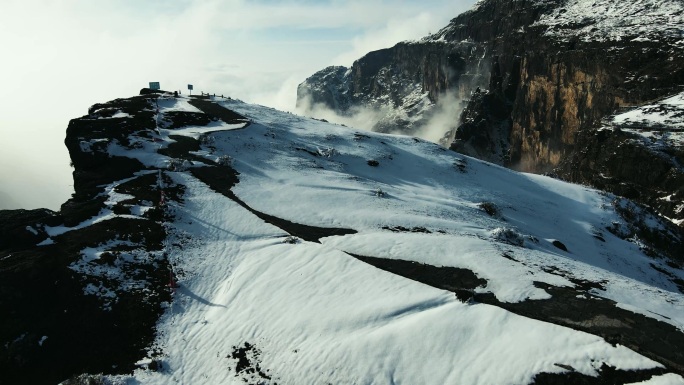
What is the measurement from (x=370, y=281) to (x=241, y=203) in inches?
635

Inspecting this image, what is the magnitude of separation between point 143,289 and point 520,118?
128 m

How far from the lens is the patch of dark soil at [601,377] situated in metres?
14.7

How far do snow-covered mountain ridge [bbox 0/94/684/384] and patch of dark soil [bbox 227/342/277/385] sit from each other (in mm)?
59

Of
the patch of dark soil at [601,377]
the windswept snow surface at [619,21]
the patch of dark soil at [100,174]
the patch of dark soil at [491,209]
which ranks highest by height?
the windswept snow surface at [619,21]

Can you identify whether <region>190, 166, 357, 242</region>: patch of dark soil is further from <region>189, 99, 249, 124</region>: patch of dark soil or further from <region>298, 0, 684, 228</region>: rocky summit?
<region>298, 0, 684, 228</region>: rocky summit

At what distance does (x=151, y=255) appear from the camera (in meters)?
26.0

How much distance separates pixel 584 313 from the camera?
19266 mm

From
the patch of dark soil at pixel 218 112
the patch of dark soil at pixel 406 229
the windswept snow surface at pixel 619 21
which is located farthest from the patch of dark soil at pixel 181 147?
the windswept snow surface at pixel 619 21

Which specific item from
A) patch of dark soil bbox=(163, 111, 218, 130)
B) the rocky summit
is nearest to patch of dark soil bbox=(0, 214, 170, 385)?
patch of dark soil bbox=(163, 111, 218, 130)

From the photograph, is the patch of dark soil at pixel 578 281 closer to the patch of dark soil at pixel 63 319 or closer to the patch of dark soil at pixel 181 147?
the patch of dark soil at pixel 63 319

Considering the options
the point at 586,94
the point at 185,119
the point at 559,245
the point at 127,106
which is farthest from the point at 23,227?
the point at 586,94

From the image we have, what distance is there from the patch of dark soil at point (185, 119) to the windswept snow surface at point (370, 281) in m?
9.59

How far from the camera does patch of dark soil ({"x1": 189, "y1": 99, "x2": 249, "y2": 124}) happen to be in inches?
2311

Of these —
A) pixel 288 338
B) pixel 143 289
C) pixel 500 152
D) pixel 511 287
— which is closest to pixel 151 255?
pixel 143 289
